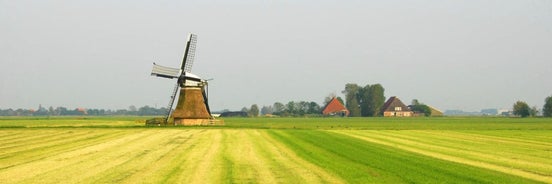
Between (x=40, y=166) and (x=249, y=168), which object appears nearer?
(x=249, y=168)

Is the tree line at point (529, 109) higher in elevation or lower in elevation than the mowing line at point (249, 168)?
higher

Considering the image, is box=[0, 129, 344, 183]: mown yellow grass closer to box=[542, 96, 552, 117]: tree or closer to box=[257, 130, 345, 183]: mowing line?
box=[257, 130, 345, 183]: mowing line

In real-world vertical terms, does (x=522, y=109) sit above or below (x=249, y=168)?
above

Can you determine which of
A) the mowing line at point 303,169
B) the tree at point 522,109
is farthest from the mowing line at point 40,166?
the tree at point 522,109

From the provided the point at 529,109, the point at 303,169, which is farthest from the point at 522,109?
the point at 303,169

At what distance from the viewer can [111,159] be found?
92.5 ft

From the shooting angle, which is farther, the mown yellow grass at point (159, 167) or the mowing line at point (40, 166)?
the mowing line at point (40, 166)

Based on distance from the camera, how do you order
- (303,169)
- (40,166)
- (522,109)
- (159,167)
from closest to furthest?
1. (303,169)
2. (159,167)
3. (40,166)
4. (522,109)

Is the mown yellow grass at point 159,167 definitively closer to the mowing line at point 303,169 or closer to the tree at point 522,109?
the mowing line at point 303,169

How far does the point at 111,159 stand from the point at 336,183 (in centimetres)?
1248

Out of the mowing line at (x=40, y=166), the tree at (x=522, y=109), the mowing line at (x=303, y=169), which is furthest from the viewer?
the tree at (x=522, y=109)

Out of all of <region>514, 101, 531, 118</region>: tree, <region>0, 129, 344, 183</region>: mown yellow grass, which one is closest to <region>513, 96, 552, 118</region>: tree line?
<region>514, 101, 531, 118</region>: tree

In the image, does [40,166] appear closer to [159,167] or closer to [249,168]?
[159,167]

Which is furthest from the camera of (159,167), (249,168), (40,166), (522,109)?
(522,109)
